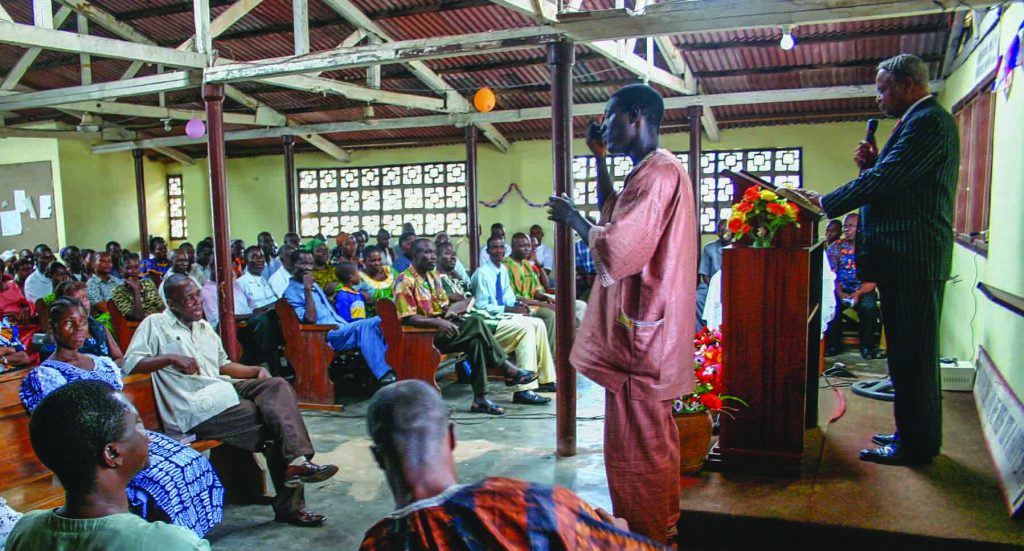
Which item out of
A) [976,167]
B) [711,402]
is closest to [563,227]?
[711,402]

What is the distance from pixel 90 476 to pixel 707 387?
101 inches

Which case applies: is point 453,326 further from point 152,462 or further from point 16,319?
point 16,319

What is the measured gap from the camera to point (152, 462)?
287 cm

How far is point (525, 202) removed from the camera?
12.6 metres

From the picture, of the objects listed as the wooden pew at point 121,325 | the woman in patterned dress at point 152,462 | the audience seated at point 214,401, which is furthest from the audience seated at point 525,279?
the woman in patterned dress at point 152,462

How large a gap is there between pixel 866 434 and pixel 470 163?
7.44 meters

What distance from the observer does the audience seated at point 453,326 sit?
5812 millimetres

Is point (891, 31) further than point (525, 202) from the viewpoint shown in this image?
No

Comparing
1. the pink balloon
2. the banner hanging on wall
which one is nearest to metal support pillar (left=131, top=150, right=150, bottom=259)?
the pink balloon

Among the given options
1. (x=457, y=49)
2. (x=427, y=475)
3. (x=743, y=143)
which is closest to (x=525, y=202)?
(x=743, y=143)

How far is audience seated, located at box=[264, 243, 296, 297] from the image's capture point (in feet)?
25.4

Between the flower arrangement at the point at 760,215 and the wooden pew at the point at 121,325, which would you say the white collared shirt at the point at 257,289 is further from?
the flower arrangement at the point at 760,215

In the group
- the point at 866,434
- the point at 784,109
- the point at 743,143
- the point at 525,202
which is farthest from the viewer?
the point at 525,202

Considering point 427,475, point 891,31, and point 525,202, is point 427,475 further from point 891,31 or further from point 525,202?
point 525,202
